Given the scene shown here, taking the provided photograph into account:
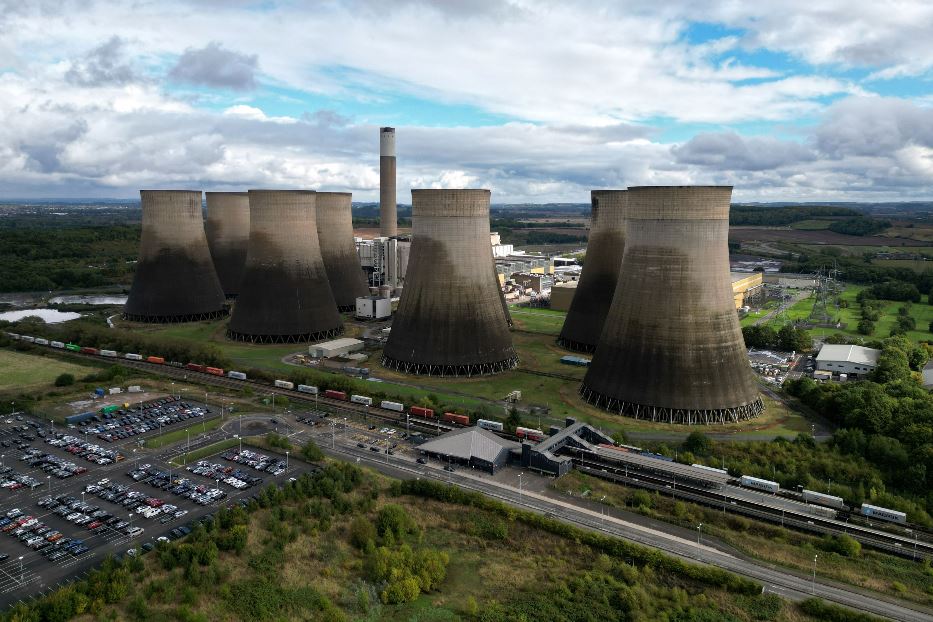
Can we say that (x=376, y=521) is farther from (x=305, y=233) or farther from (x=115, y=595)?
(x=305, y=233)

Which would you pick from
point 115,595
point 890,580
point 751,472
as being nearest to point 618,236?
point 751,472

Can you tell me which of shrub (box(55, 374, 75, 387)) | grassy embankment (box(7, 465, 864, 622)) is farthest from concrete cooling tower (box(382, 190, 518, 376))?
shrub (box(55, 374, 75, 387))

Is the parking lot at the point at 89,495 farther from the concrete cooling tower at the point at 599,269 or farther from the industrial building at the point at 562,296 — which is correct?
the industrial building at the point at 562,296

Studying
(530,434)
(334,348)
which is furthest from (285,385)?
(530,434)

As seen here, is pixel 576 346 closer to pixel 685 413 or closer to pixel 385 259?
pixel 685 413

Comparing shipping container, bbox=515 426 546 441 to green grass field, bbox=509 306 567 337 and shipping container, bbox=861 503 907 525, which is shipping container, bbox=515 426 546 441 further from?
green grass field, bbox=509 306 567 337

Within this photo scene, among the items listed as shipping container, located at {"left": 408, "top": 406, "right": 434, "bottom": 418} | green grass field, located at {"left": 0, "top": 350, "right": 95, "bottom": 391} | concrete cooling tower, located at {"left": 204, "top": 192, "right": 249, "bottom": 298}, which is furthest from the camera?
concrete cooling tower, located at {"left": 204, "top": 192, "right": 249, "bottom": 298}
